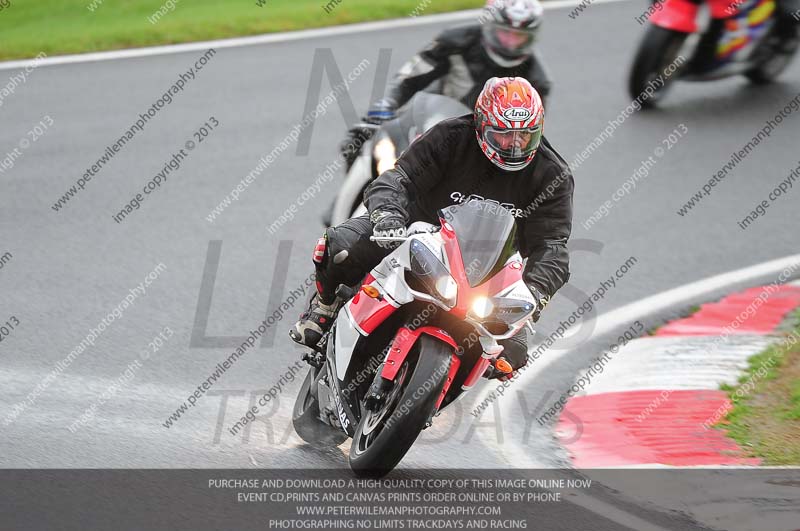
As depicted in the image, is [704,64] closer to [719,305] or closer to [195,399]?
[719,305]

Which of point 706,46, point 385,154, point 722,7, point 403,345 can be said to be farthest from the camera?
point 706,46

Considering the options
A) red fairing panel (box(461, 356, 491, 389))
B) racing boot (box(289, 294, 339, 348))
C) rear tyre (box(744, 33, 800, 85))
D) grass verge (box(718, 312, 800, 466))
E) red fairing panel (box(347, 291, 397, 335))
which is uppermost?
red fairing panel (box(347, 291, 397, 335))

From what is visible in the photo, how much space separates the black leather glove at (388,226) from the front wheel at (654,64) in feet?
22.3

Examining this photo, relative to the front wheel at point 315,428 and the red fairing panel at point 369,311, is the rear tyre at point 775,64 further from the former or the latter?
the red fairing panel at point 369,311

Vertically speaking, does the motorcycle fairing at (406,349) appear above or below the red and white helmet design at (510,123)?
below

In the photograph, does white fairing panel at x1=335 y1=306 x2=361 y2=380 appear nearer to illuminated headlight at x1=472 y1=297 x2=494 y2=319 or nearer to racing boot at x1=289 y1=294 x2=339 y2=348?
racing boot at x1=289 y1=294 x2=339 y2=348

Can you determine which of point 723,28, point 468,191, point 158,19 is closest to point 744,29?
point 723,28

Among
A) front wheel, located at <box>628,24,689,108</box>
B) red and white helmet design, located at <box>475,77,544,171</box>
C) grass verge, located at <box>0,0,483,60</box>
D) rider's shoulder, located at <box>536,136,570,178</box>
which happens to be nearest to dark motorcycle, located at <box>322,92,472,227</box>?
rider's shoulder, located at <box>536,136,570,178</box>

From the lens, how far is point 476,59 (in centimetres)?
858

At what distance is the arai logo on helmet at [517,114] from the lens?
539 centimetres

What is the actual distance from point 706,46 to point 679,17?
2.00 feet

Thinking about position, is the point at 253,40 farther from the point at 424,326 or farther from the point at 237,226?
the point at 424,326

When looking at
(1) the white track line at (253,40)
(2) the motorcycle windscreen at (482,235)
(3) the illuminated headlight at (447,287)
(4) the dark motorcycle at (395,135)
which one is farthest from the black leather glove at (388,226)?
(1) the white track line at (253,40)

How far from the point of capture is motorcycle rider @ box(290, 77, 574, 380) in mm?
5566
